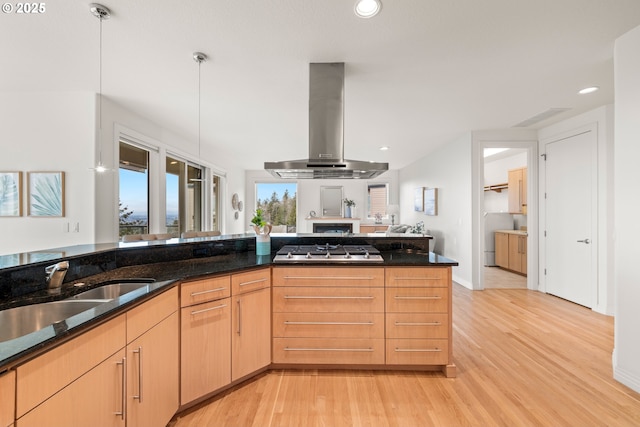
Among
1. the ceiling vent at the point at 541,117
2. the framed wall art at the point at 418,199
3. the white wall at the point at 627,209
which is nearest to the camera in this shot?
the white wall at the point at 627,209

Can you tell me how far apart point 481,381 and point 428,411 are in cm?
60

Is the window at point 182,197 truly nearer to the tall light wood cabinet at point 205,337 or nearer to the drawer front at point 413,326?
the tall light wood cabinet at point 205,337

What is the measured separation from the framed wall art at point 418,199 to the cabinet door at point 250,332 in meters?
5.45

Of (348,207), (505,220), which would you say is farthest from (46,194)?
(505,220)

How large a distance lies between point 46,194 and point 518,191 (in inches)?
302

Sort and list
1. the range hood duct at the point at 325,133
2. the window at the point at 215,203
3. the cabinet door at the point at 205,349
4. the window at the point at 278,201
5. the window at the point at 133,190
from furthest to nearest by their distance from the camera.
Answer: the window at the point at 278,201, the window at the point at 215,203, the window at the point at 133,190, the range hood duct at the point at 325,133, the cabinet door at the point at 205,349

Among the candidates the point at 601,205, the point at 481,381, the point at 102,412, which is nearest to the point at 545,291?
the point at 601,205

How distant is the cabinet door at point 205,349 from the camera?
5.49ft

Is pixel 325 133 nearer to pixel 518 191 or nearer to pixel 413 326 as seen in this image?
pixel 413 326

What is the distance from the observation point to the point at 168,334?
5.02 feet

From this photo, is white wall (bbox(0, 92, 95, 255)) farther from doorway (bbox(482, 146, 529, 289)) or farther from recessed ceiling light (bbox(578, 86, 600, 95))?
doorway (bbox(482, 146, 529, 289))

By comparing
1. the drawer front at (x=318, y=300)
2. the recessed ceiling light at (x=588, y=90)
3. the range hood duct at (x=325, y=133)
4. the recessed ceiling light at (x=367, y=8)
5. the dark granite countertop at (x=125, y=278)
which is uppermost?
the recessed ceiling light at (x=588, y=90)

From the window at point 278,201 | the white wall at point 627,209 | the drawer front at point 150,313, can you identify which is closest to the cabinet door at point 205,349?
the drawer front at point 150,313

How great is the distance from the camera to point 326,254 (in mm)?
2354
